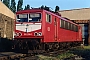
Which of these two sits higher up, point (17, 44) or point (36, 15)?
point (36, 15)

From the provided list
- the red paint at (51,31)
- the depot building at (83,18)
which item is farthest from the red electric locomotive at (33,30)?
the depot building at (83,18)

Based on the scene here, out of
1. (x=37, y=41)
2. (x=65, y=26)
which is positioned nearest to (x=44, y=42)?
(x=37, y=41)

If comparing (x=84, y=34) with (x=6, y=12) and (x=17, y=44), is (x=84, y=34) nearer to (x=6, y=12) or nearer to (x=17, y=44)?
(x=6, y=12)

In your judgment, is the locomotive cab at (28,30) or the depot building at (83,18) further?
the depot building at (83,18)

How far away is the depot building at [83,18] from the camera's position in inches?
1601

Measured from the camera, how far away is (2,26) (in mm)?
25547

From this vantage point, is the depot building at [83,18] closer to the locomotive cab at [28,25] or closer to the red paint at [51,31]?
the red paint at [51,31]

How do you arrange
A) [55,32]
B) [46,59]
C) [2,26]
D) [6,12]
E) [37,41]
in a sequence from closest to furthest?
[46,59]
[37,41]
[55,32]
[2,26]
[6,12]

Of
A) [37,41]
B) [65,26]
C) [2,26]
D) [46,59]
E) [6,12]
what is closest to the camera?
[46,59]

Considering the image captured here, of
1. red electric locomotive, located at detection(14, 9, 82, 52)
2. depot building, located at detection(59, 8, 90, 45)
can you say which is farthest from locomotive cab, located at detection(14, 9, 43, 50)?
depot building, located at detection(59, 8, 90, 45)

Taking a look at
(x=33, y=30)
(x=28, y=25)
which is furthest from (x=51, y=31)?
(x=28, y=25)

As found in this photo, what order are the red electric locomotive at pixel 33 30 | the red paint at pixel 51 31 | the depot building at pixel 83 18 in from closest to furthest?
the red electric locomotive at pixel 33 30 < the red paint at pixel 51 31 < the depot building at pixel 83 18

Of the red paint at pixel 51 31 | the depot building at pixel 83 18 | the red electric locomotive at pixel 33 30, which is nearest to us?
the red electric locomotive at pixel 33 30

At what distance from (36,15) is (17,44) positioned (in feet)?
8.09
